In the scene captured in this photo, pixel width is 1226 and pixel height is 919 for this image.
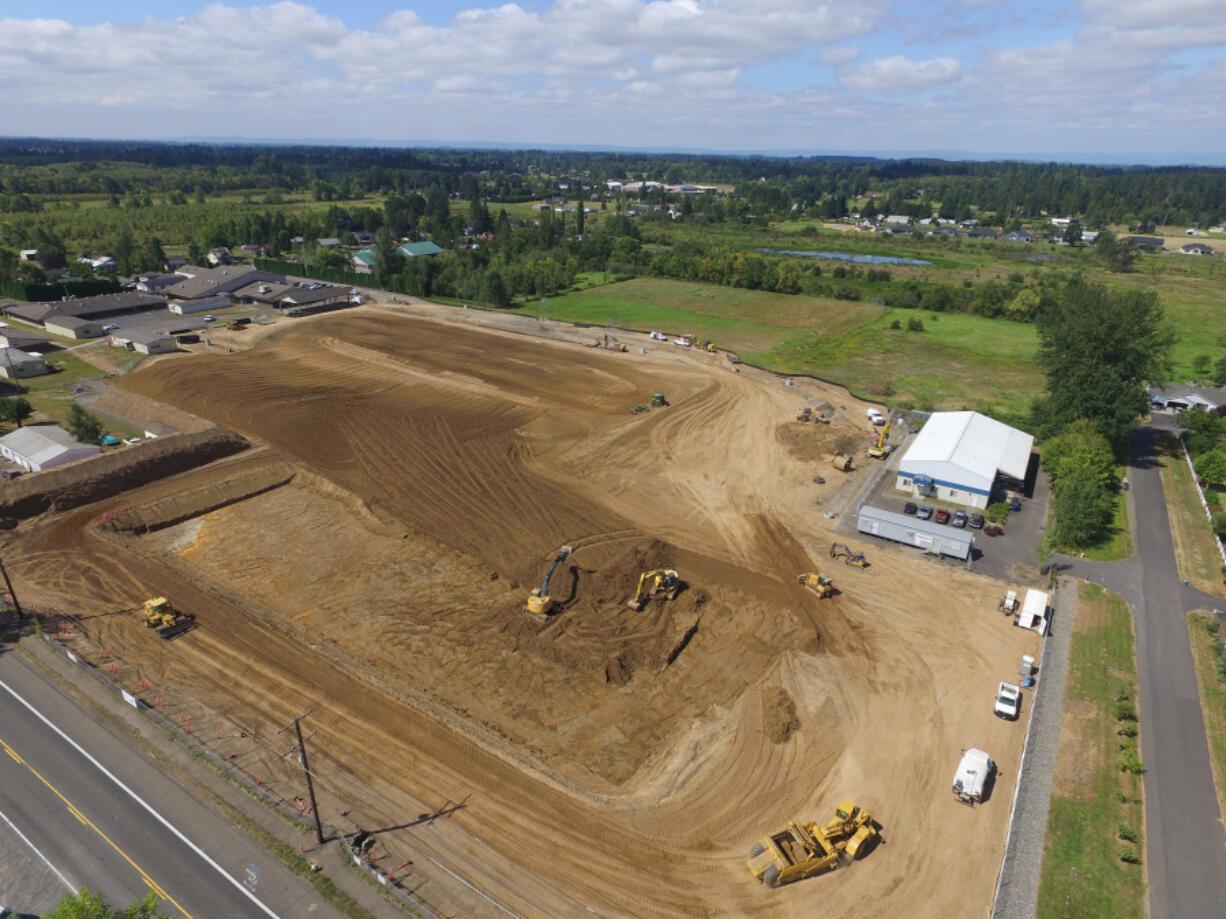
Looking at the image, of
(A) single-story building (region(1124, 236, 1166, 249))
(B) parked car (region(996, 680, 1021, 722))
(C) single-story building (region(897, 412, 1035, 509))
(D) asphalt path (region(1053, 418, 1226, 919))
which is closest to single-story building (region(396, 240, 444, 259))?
(C) single-story building (region(897, 412, 1035, 509))

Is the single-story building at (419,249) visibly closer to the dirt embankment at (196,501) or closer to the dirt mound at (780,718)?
the dirt embankment at (196,501)

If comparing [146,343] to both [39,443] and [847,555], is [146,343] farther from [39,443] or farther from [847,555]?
[847,555]

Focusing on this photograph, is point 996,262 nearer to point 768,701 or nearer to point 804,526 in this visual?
point 804,526

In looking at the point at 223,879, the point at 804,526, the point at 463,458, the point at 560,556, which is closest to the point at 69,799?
the point at 223,879

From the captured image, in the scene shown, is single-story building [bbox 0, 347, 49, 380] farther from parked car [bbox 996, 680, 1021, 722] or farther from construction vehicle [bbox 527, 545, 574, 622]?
parked car [bbox 996, 680, 1021, 722]

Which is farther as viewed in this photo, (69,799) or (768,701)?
(768,701)

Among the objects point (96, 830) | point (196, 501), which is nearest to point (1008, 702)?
point (96, 830)
